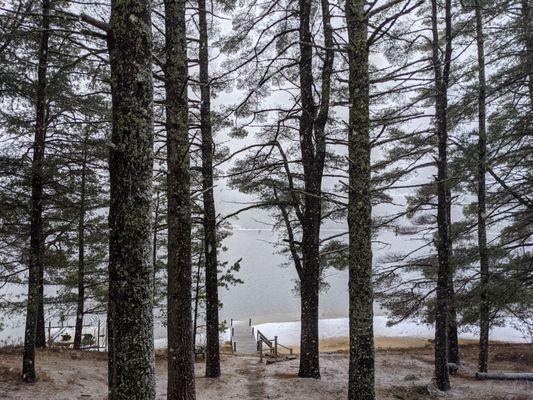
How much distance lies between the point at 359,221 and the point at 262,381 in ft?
24.4

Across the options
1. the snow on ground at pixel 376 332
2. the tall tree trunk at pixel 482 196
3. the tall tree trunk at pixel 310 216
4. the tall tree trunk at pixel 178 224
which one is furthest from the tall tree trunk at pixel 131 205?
the snow on ground at pixel 376 332

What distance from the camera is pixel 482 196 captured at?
464 inches

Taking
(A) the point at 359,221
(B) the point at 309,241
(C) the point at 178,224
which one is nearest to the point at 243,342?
(B) the point at 309,241

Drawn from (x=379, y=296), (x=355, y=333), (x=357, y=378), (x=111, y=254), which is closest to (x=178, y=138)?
(x=111, y=254)

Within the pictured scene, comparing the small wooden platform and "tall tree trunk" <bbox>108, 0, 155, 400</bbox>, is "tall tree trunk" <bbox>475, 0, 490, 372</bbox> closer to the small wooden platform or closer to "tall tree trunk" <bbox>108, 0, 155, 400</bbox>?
"tall tree trunk" <bbox>108, 0, 155, 400</bbox>

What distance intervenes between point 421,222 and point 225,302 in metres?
28.6

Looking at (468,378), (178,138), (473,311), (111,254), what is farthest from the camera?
(468,378)

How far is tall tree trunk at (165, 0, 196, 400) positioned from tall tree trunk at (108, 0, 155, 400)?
6.48ft

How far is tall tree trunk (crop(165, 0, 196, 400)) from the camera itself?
5074 millimetres

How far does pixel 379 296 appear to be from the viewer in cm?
1197

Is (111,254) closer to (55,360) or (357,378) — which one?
(357,378)

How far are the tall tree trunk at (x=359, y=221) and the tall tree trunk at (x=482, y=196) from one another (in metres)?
3.88

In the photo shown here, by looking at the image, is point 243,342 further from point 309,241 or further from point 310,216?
point 310,216

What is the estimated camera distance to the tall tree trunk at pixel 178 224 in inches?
200
